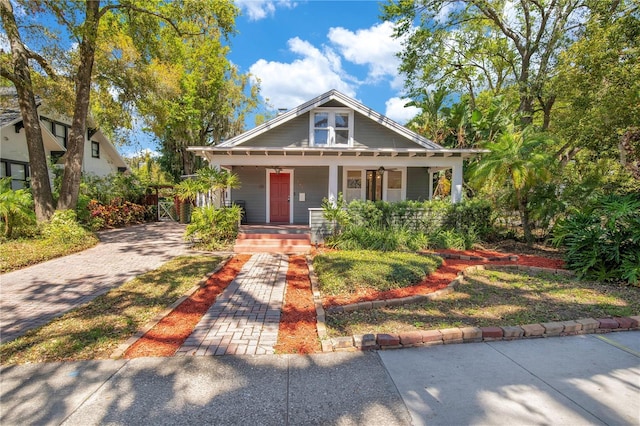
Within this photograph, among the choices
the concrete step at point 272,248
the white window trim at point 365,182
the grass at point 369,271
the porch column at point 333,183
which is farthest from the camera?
the white window trim at point 365,182

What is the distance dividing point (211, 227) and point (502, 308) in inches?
319

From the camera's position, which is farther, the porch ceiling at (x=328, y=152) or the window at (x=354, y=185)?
the window at (x=354, y=185)

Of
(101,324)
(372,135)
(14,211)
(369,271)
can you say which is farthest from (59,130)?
(369,271)

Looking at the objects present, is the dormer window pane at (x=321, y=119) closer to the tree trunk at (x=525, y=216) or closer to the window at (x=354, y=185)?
the window at (x=354, y=185)

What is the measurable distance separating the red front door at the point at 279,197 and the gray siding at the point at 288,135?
1.64 meters

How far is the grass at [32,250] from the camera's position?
7.27 meters

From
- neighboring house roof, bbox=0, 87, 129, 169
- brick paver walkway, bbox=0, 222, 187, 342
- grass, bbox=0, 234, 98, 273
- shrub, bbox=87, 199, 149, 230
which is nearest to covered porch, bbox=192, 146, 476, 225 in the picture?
brick paver walkway, bbox=0, 222, 187, 342

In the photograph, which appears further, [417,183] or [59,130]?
[59,130]

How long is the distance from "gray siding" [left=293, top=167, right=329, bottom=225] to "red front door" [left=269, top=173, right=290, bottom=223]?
0.35 metres

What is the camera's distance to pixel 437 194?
55.5ft

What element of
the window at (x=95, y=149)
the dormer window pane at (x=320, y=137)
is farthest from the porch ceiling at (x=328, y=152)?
the window at (x=95, y=149)

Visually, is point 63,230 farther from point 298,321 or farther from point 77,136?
point 298,321

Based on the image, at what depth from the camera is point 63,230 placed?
9.47 m

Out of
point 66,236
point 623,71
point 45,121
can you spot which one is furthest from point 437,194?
point 45,121
